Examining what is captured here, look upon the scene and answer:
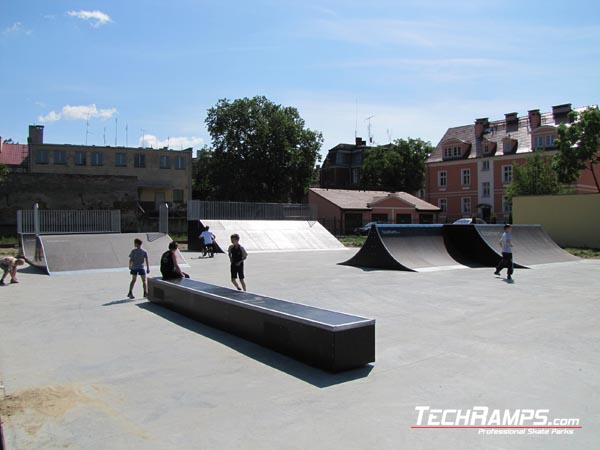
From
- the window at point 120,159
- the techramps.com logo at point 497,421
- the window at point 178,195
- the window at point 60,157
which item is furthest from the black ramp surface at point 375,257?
the window at point 60,157

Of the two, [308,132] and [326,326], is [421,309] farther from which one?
[308,132]

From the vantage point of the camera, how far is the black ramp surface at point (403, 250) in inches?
654

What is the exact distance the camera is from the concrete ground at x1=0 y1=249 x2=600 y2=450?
3.94 meters

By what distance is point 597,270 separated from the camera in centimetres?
1650

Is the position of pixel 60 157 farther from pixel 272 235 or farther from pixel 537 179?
pixel 537 179

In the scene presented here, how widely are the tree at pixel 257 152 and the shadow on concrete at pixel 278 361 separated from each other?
149ft

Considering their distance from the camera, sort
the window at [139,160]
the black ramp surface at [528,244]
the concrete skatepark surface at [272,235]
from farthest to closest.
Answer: the window at [139,160] < the concrete skatepark surface at [272,235] < the black ramp surface at [528,244]

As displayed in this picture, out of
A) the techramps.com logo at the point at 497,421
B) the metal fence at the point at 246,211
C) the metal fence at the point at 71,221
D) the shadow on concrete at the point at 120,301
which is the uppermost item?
the metal fence at the point at 246,211

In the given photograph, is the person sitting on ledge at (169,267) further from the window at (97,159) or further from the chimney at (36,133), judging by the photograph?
the chimney at (36,133)

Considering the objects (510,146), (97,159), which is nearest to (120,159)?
(97,159)

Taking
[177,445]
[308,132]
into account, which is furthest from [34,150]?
[177,445]

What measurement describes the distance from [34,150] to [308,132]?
29588mm

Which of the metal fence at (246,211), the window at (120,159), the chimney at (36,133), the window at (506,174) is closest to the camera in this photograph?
the metal fence at (246,211)

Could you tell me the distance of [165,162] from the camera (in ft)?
194
